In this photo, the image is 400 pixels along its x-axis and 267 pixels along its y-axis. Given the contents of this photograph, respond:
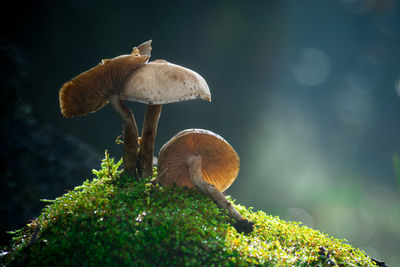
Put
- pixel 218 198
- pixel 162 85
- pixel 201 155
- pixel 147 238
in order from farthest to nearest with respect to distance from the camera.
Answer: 1. pixel 201 155
2. pixel 218 198
3. pixel 162 85
4. pixel 147 238

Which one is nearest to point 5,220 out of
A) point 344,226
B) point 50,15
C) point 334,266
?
point 50,15

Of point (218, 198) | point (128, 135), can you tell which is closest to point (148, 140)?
point (128, 135)

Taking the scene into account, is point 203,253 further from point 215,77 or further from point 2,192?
point 215,77

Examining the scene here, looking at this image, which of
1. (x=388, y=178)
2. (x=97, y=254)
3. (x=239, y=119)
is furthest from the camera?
(x=388, y=178)

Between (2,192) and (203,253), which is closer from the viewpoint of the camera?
(203,253)

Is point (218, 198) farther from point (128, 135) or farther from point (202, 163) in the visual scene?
point (128, 135)

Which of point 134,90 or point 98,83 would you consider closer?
point 134,90

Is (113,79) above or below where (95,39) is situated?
below
